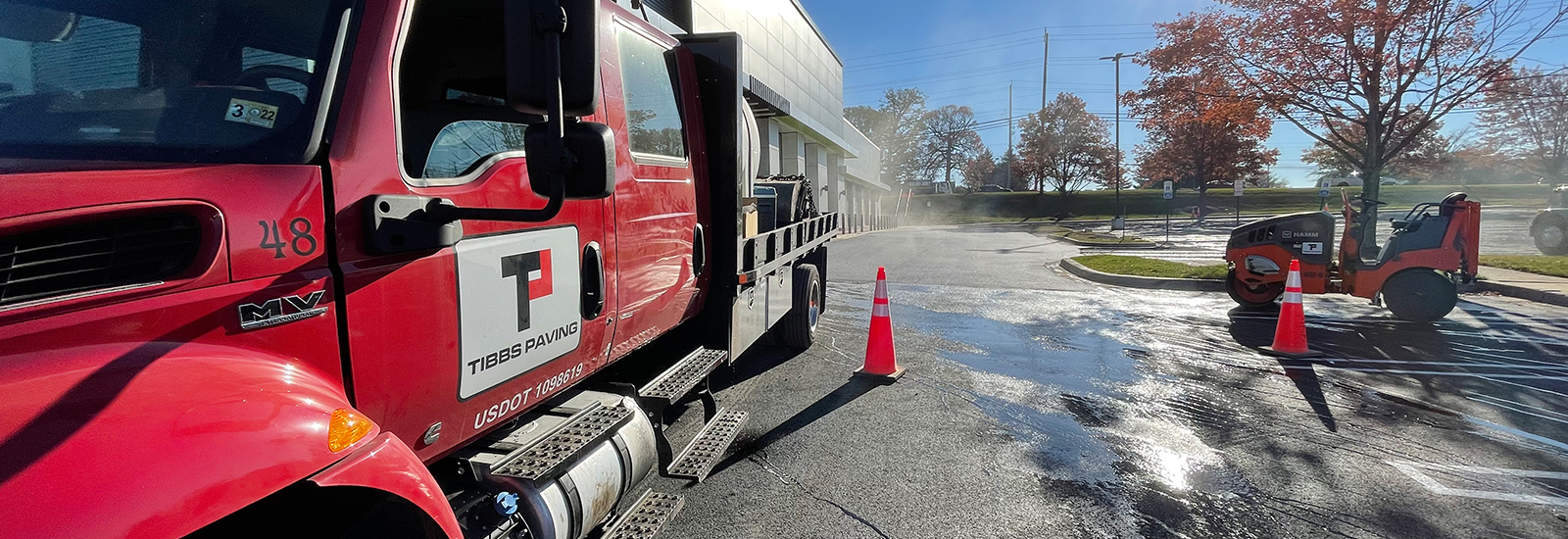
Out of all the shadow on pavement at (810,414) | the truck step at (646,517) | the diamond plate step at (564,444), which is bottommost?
A: the shadow on pavement at (810,414)

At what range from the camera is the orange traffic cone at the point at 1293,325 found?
256 inches

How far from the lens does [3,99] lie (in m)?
1.43

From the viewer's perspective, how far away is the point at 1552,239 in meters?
16.6

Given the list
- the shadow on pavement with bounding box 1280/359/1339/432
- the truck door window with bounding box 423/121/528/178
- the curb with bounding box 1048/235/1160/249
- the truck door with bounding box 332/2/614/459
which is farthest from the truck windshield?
the curb with bounding box 1048/235/1160/249

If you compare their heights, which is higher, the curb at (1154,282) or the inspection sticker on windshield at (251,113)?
the inspection sticker on windshield at (251,113)

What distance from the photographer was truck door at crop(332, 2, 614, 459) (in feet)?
5.81

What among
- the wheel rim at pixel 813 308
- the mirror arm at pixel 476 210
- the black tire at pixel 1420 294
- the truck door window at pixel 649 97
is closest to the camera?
the mirror arm at pixel 476 210

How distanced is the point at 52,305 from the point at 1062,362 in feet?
20.6

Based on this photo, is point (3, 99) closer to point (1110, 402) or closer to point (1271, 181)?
point (1110, 402)

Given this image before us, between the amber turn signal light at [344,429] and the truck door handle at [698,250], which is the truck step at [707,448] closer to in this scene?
the truck door handle at [698,250]

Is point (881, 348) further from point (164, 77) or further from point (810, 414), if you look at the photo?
point (164, 77)

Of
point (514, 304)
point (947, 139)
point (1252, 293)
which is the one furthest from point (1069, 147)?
point (514, 304)

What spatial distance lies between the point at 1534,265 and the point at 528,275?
52.7ft

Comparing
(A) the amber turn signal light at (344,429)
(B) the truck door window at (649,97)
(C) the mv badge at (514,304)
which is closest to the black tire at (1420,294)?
(B) the truck door window at (649,97)
